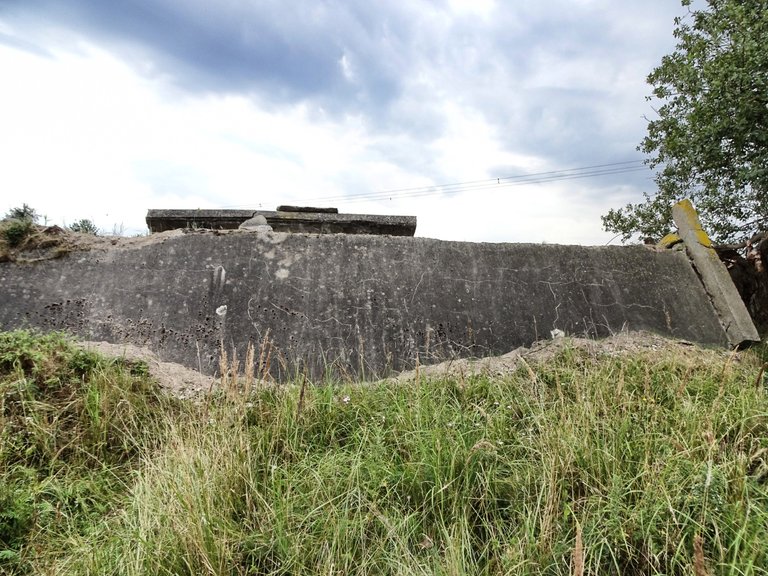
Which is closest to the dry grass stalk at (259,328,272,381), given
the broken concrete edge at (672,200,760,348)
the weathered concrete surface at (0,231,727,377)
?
the weathered concrete surface at (0,231,727,377)

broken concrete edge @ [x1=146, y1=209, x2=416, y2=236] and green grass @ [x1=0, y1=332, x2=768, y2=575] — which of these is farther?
broken concrete edge @ [x1=146, y1=209, x2=416, y2=236]

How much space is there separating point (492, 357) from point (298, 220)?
125 inches

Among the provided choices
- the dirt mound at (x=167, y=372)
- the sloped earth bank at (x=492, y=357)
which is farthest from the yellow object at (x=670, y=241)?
the dirt mound at (x=167, y=372)

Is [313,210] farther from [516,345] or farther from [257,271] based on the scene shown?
[516,345]

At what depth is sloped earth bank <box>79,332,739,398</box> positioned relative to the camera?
372 centimetres

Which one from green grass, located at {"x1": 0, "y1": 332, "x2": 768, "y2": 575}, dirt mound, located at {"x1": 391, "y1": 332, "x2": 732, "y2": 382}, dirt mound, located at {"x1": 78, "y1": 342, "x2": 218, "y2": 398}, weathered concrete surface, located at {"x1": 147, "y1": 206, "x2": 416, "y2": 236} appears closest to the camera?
green grass, located at {"x1": 0, "y1": 332, "x2": 768, "y2": 575}

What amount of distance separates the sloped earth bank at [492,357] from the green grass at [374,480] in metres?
0.27

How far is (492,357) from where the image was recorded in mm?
4195

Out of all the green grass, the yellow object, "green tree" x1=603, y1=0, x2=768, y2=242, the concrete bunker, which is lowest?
the green grass

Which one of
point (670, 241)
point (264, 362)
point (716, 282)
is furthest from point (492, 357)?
point (670, 241)

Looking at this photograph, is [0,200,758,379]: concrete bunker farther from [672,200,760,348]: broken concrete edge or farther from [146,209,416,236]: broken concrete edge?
[146,209,416,236]: broken concrete edge

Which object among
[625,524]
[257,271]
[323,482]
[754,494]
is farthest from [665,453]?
[257,271]

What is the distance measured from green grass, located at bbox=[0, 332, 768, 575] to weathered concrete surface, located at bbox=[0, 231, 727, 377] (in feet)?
2.09

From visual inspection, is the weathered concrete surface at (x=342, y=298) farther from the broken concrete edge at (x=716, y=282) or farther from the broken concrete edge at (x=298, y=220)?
the broken concrete edge at (x=298, y=220)
